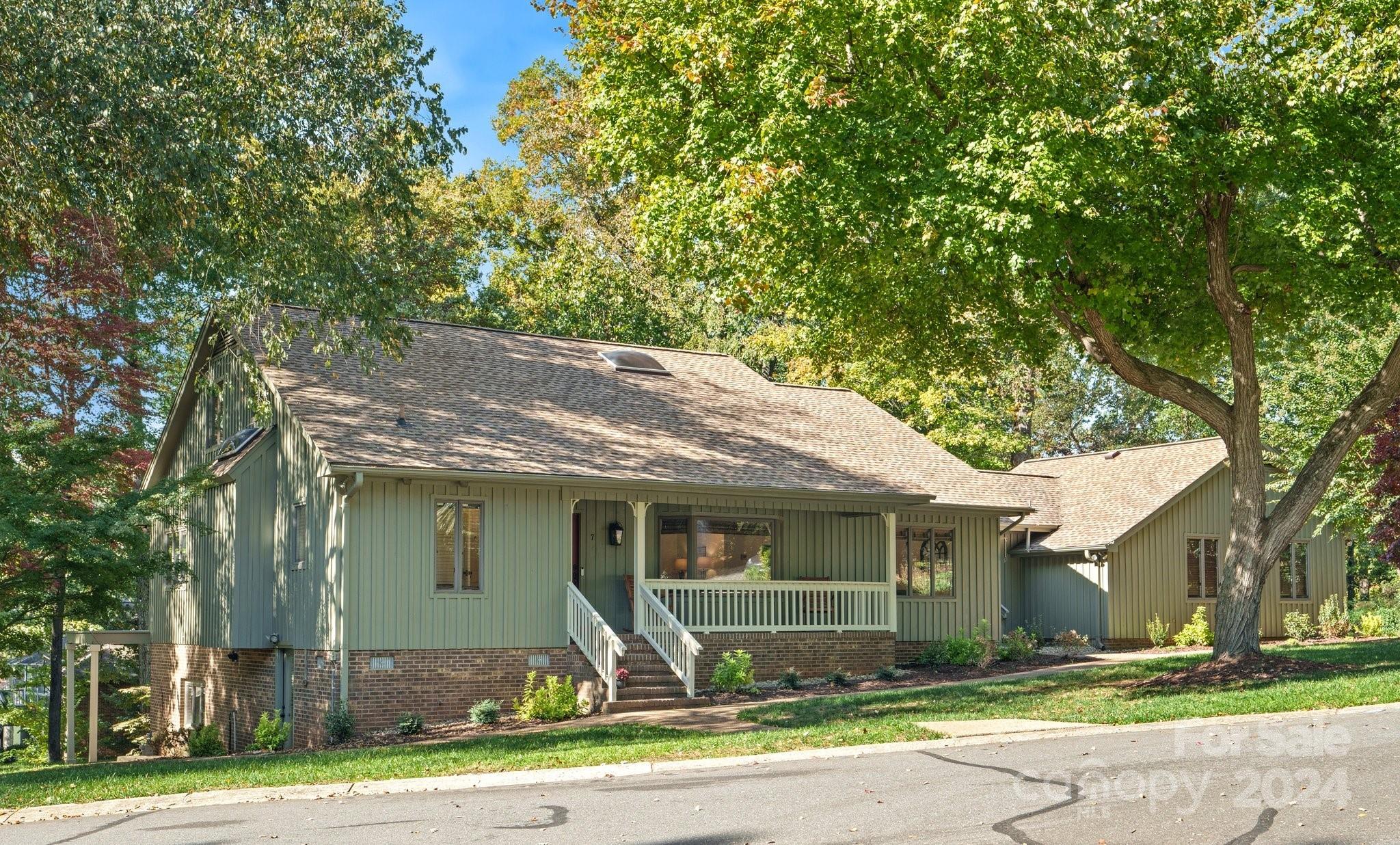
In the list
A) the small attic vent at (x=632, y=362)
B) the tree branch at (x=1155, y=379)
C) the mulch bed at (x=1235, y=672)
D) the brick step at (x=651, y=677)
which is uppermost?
the small attic vent at (x=632, y=362)

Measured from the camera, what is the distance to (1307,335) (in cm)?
2266

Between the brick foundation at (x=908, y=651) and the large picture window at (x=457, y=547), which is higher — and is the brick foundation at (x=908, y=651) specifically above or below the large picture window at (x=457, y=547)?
below

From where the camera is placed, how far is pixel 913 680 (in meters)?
21.9

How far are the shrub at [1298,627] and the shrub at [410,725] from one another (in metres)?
20.2

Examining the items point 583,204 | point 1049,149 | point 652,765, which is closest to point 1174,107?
point 1049,149

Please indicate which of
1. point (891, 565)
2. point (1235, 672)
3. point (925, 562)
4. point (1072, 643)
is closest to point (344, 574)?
point (891, 565)

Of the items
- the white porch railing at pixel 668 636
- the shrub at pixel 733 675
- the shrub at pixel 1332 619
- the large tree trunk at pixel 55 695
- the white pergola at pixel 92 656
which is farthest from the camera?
the shrub at pixel 1332 619

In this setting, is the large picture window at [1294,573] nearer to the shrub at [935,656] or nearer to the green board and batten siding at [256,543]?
the shrub at [935,656]

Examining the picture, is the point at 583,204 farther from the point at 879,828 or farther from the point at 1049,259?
the point at 879,828

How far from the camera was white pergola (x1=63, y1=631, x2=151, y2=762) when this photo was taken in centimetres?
2144

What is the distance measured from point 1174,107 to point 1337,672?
7.87 m

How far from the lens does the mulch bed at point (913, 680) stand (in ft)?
66.4

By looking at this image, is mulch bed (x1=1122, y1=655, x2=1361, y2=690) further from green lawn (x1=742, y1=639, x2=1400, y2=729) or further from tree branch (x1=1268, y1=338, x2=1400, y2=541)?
tree branch (x1=1268, y1=338, x2=1400, y2=541)

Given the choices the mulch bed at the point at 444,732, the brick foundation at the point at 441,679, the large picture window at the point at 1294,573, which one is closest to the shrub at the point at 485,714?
the mulch bed at the point at 444,732
